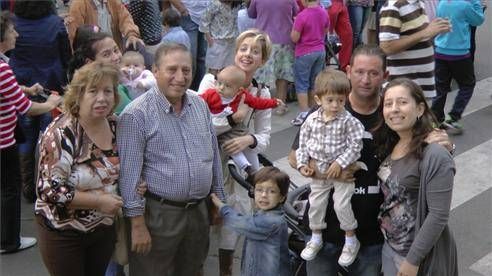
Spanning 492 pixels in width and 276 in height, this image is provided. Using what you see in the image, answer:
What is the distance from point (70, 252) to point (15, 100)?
1588 millimetres

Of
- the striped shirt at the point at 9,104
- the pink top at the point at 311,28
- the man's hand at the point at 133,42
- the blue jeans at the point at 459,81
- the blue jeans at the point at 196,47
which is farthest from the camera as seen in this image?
the blue jeans at the point at 196,47

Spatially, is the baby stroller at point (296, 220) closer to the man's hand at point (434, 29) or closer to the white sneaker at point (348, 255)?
the white sneaker at point (348, 255)

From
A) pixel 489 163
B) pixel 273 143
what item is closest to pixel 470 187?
pixel 489 163

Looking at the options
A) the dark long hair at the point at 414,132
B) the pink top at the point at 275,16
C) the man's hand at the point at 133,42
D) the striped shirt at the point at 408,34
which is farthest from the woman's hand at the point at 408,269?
the pink top at the point at 275,16

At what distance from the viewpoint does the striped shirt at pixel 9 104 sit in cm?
435

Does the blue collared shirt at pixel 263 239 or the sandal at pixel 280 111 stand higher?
the blue collared shirt at pixel 263 239

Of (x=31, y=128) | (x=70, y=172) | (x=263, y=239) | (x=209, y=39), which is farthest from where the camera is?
(x=209, y=39)

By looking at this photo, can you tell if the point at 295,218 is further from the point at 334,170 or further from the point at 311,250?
the point at 334,170

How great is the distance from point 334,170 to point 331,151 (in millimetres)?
100

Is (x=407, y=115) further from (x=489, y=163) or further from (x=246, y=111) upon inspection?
(x=489, y=163)

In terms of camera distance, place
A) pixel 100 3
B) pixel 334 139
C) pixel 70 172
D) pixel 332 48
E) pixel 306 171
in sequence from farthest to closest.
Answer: pixel 332 48 < pixel 100 3 < pixel 306 171 < pixel 334 139 < pixel 70 172

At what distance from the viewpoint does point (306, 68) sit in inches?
304

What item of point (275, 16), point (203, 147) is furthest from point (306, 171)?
point (275, 16)

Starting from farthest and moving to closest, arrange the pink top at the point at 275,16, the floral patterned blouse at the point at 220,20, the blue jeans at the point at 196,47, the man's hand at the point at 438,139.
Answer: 1. the blue jeans at the point at 196,47
2. the floral patterned blouse at the point at 220,20
3. the pink top at the point at 275,16
4. the man's hand at the point at 438,139
